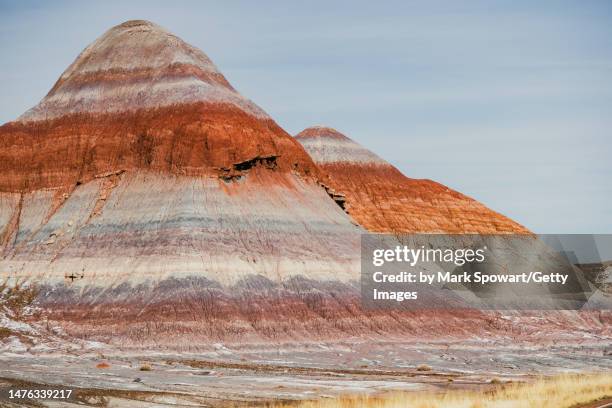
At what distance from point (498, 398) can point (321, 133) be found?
299 ft

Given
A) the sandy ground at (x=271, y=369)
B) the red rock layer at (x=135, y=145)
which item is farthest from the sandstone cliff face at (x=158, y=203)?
the sandy ground at (x=271, y=369)

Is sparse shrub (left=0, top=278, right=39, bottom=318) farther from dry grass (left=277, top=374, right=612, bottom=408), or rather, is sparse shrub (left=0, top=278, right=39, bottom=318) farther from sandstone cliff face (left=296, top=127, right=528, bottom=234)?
sandstone cliff face (left=296, top=127, right=528, bottom=234)

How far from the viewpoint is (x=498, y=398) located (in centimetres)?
3928

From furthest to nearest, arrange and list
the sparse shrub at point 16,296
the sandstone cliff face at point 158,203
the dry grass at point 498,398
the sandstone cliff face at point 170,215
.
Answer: the sandstone cliff face at point 158,203, the sandstone cliff face at point 170,215, the sparse shrub at point 16,296, the dry grass at point 498,398

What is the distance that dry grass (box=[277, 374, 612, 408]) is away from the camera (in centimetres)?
3609

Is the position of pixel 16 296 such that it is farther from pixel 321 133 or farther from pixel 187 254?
pixel 321 133

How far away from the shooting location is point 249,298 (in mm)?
76938

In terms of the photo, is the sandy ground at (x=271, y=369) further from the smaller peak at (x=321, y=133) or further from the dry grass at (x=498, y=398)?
the smaller peak at (x=321, y=133)

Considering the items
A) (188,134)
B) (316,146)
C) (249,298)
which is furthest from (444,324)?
(316,146)

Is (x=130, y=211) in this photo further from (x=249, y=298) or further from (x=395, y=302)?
(x=395, y=302)

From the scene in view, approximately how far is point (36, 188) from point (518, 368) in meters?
46.7

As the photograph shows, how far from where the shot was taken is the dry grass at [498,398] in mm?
36094

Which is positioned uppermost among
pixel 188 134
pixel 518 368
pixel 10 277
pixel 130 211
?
pixel 188 134

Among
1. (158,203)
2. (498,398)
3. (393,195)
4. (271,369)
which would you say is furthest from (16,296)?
(393,195)
